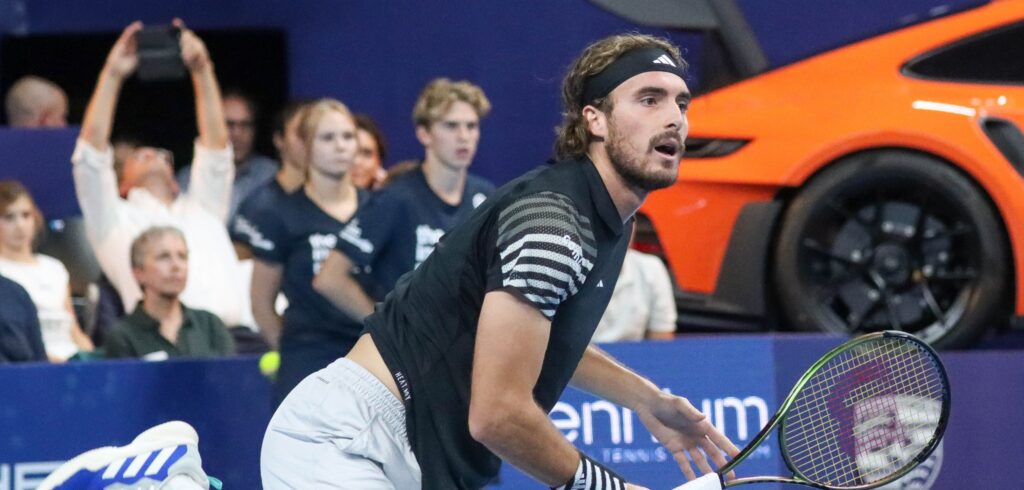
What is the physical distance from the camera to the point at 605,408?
6320 millimetres

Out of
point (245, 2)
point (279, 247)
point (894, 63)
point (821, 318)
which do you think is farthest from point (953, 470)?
point (245, 2)

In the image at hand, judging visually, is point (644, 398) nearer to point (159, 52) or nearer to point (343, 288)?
point (343, 288)

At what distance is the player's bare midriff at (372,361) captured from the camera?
360 centimetres

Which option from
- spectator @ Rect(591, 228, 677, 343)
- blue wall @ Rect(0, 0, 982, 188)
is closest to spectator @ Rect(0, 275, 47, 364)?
spectator @ Rect(591, 228, 677, 343)

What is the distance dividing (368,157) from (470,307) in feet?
15.2

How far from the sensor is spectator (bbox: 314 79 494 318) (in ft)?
19.2

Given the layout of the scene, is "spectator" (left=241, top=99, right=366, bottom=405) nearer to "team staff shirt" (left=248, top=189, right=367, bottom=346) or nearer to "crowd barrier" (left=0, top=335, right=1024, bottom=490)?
"team staff shirt" (left=248, top=189, right=367, bottom=346)

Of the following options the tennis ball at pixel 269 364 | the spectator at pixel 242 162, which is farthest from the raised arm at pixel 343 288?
the spectator at pixel 242 162

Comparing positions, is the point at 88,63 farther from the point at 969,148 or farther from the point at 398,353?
the point at 398,353

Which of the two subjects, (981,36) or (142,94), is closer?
(981,36)

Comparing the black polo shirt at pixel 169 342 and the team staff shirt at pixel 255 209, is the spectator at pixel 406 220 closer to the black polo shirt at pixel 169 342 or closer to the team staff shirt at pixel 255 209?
the team staff shirt at pixel 255 209

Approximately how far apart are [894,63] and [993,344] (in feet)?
4.38

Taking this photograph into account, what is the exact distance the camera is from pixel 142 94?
34.8 feet

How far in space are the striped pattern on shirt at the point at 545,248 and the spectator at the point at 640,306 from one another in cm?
362
